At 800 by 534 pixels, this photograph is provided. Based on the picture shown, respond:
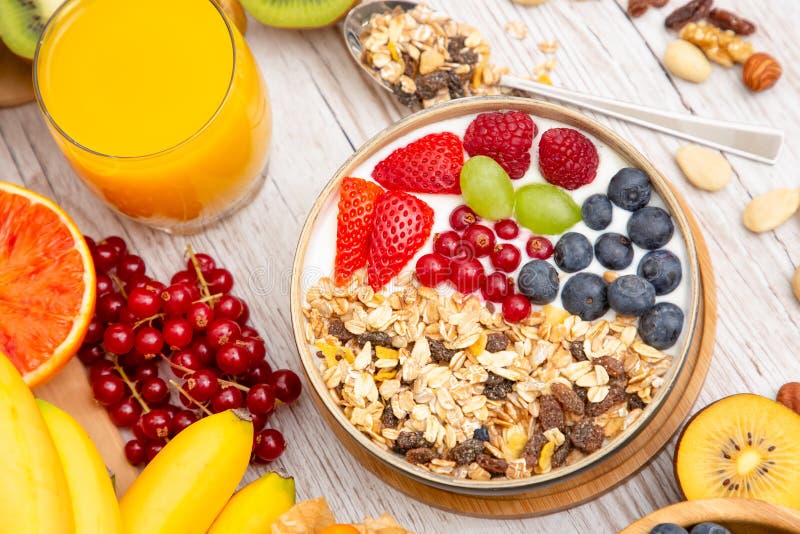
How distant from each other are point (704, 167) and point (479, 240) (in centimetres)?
49

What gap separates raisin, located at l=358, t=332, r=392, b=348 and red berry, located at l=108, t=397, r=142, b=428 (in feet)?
1.41

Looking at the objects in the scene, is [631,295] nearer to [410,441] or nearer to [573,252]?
[573,252]

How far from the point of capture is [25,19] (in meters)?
1.51

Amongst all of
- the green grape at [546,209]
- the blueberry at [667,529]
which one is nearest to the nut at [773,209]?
the green grape at [546,209]

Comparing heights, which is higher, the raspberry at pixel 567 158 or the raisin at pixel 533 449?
the raspberry at pixel 567 158

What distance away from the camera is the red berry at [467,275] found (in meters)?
1.24

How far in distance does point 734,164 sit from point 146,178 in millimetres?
971

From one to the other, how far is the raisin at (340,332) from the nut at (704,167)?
66 cm

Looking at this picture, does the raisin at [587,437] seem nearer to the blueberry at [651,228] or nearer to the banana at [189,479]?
the blueberry at [651,228]

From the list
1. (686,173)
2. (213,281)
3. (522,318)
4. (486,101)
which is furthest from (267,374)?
(686,173)

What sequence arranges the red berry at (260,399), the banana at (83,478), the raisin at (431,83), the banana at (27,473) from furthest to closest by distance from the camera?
the raisin at (431,83), the red berry at (260,399), the banana at (83,478), the banana at (27,473)

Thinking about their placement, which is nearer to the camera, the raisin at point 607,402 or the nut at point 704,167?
the raisin at point 607,402

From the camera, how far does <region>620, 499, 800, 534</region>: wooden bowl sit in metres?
1.07

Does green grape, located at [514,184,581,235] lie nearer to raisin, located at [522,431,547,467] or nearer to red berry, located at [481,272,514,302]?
red berry, located at [481,272,514,302]
